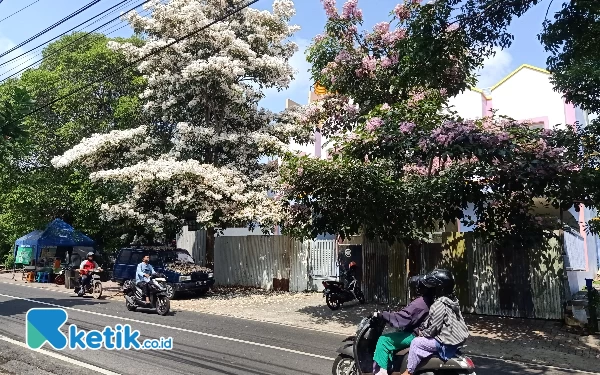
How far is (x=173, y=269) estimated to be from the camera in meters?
17.4

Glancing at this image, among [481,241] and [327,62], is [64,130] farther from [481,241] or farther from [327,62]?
[481,241]

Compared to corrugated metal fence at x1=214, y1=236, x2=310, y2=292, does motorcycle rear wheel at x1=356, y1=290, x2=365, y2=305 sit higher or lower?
lower

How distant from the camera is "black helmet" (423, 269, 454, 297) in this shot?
17.0 ft

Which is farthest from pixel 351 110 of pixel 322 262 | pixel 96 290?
pixel 96 290

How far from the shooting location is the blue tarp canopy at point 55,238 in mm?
23422

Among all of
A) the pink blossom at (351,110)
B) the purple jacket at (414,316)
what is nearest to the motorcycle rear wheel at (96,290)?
the pink blossom at (351,110)

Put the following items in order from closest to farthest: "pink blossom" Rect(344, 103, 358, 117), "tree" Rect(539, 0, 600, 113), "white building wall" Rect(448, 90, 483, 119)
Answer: "tree" Rect(539, 0, 600, 113) < "pink blossom" Rect(344, 103, 358, 117) < "white building wall" Rect(448, 90, 483, 119)

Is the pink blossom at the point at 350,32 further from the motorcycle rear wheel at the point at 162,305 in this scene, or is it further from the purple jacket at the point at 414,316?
the purple jacket at the point at 414,316

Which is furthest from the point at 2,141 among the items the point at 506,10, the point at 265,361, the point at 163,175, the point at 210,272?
the point at 506,10

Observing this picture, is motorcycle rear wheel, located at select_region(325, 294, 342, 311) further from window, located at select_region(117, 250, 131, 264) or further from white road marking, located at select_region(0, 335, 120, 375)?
window, located at select_region(117, 250, 131, 264)

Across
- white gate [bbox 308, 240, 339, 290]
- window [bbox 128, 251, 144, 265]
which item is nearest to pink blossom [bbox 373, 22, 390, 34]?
white gate [bbox 308, 240, 339, 290]

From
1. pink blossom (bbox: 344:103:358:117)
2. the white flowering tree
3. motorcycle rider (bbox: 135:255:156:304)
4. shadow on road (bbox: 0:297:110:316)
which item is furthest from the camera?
the white flowering tree

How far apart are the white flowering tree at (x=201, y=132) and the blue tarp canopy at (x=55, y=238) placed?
4582mm

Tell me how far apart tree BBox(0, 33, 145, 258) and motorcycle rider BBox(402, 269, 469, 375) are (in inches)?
862
